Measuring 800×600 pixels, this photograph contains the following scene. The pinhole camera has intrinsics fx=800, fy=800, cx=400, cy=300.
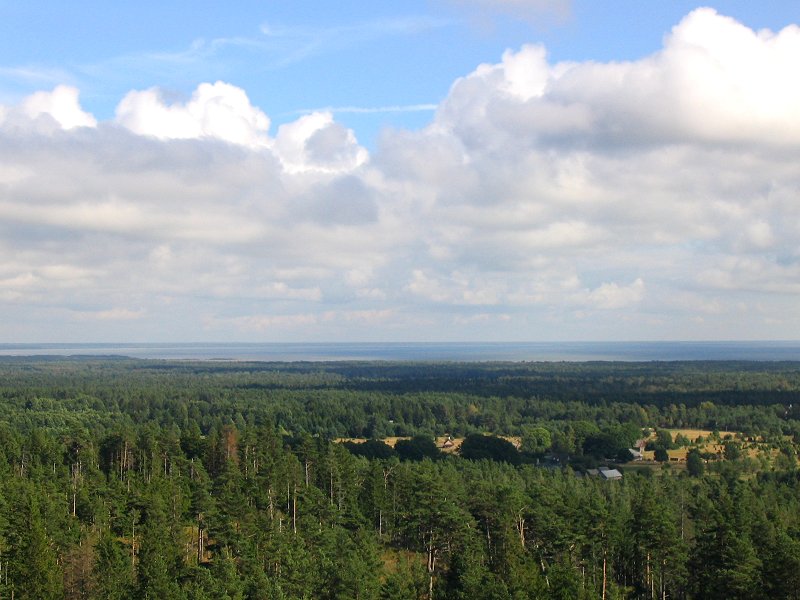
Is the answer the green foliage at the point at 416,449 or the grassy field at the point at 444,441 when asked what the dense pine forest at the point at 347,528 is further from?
the grassy field at the point at 444,441

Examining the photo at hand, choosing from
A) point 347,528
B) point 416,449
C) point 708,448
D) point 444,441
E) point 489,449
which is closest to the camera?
point 347,528

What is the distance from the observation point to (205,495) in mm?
62312

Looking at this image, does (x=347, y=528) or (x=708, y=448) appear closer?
A: (x=347, y=528)

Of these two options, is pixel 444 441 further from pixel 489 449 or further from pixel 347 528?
pixel 347 528

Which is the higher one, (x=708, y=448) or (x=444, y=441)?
(x=708, y=448)

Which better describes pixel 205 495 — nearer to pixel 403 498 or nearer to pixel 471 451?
pixel 403 498

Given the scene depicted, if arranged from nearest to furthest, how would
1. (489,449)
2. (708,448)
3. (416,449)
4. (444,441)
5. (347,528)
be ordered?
(347,528) → (416,449) → (489,449) → (708,448) → (444,441)

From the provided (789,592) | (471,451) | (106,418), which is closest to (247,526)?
(789,592)

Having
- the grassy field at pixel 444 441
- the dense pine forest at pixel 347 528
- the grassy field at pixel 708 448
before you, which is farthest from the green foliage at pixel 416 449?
the grassy field at pixel 708 448

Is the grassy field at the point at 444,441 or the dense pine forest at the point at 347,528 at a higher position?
the dense pine forest at the point at 347,528

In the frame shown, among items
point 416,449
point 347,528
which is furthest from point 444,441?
point 347,528

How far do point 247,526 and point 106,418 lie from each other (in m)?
108

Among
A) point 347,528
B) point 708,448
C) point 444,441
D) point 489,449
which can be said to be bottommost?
point 444,441

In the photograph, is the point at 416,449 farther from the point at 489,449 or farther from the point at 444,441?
the point at 444,441
